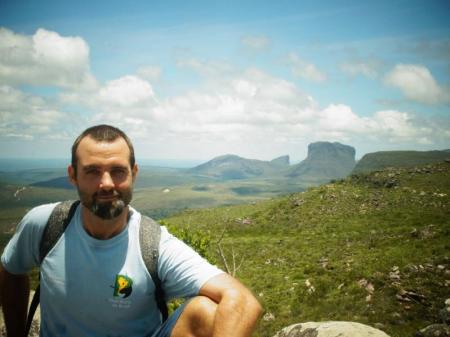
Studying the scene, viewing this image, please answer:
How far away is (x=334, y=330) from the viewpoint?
730 cm

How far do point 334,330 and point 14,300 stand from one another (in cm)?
645

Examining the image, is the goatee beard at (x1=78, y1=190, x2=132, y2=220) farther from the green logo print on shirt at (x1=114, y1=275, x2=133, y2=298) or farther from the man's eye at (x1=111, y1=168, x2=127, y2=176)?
the green logo print on shirt at (x1=114, y1=275, x2=133, y2=298)

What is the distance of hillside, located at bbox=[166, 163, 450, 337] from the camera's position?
14273 millimetres

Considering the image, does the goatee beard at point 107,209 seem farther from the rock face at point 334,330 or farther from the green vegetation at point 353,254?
the rock face at point 334,330

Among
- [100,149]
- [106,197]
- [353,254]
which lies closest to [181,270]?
[106,197]

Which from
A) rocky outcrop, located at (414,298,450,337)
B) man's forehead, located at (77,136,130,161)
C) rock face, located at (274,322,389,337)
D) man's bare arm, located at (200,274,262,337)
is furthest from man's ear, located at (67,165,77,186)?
rocky outcrop, located at (414,298,450,337)

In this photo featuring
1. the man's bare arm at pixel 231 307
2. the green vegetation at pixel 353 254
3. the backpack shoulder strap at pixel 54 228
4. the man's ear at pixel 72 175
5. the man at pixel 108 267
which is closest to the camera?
the man's bare arm at pixel 231 307

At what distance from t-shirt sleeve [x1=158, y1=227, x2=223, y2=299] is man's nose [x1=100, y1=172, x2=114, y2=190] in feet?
3.16

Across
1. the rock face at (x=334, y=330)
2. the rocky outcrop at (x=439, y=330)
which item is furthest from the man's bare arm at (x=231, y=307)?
the rocky outcrop at (x=439, y=330)

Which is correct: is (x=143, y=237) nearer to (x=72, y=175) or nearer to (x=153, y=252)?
(x=153, y=252)

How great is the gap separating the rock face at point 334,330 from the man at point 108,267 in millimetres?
4841

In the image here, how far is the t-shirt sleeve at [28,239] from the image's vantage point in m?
3.95

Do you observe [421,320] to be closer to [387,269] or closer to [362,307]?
[362,307]

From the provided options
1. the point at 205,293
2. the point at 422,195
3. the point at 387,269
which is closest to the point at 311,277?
the point at 387,269
